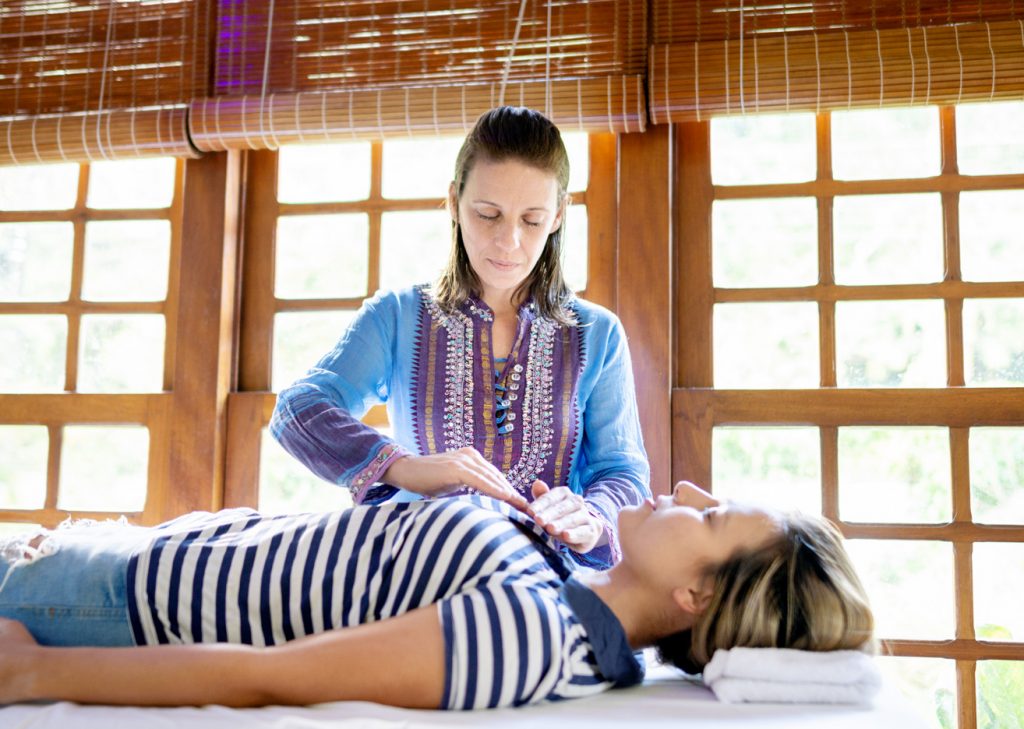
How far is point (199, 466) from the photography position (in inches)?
97.8

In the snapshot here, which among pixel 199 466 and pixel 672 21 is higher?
pixel 672 21

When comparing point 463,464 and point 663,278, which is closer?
point 463,464

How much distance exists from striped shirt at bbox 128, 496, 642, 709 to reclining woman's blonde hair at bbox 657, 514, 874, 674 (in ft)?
0.51

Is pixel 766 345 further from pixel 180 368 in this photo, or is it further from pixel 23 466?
pixel 23 466

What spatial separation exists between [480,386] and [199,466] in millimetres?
973

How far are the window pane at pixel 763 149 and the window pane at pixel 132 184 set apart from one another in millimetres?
1545

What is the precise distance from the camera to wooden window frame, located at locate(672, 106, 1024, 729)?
2.20m

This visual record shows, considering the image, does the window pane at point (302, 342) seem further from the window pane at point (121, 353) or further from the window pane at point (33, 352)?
the window pane at point (33, 352)

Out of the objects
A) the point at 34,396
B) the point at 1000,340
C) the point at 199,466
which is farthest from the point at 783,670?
the point at 34,396

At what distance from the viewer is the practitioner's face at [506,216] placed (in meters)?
1.78

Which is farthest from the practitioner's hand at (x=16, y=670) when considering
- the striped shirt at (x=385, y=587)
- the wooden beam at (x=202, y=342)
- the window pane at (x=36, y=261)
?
the window pane at (x=36, y=261)

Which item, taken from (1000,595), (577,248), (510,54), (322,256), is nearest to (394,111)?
(510,54)

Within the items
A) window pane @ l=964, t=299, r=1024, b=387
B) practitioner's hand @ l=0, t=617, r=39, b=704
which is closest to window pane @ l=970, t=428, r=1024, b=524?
window pane @ l=964, t=299, r=1024, b=387

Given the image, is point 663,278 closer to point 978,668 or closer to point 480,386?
point 480,386
